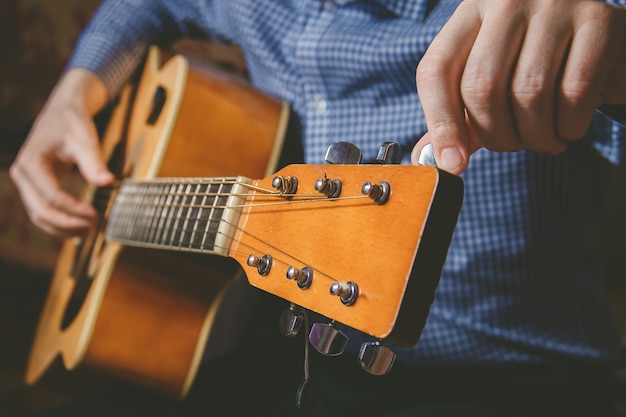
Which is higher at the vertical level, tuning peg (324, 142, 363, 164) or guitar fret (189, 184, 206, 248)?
tuning peg (324, 142, 363, 164)

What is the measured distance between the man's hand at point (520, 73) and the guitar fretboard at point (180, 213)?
22cm

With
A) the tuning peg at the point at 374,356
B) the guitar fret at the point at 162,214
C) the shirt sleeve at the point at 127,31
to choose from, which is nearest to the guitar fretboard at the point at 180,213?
the guitar fret at the point at 162,214

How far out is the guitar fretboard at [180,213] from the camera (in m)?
0.51

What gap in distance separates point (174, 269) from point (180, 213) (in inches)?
8.9

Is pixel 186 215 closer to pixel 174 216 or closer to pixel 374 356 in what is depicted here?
pixel 174 216

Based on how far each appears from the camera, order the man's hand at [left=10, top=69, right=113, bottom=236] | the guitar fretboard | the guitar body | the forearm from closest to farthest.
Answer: the guitar fretboard → the guitar body → the man's hand at [left=10, top=69, right=113, bottom=236] → the forearm

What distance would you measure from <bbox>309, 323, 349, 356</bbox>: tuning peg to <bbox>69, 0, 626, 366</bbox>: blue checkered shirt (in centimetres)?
36

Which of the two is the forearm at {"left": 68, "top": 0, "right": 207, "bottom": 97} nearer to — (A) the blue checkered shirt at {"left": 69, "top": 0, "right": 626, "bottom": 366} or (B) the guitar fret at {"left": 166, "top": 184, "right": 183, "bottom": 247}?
(A) the blue checkered shirt at {"left": 69, "top": 0, "right": 626, "bottom": 366}

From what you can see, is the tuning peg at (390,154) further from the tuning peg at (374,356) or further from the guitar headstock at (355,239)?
the tuning peg at (374,356)

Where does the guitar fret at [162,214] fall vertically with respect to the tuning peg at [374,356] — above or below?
below

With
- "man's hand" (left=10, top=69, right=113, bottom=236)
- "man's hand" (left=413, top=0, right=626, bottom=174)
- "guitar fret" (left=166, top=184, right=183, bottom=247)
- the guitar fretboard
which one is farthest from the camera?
"man's hand" (left=10, top=69, right=113, bottom=236)

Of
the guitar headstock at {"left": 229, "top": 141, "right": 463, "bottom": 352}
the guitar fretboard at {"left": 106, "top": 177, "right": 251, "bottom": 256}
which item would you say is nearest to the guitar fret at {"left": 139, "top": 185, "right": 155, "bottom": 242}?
the guitar fretboard at {"left": 106, "top": 177, "right": 251, "bottom": 256}

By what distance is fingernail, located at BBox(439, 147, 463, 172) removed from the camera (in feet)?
1.19

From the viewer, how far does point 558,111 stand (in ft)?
1.13
